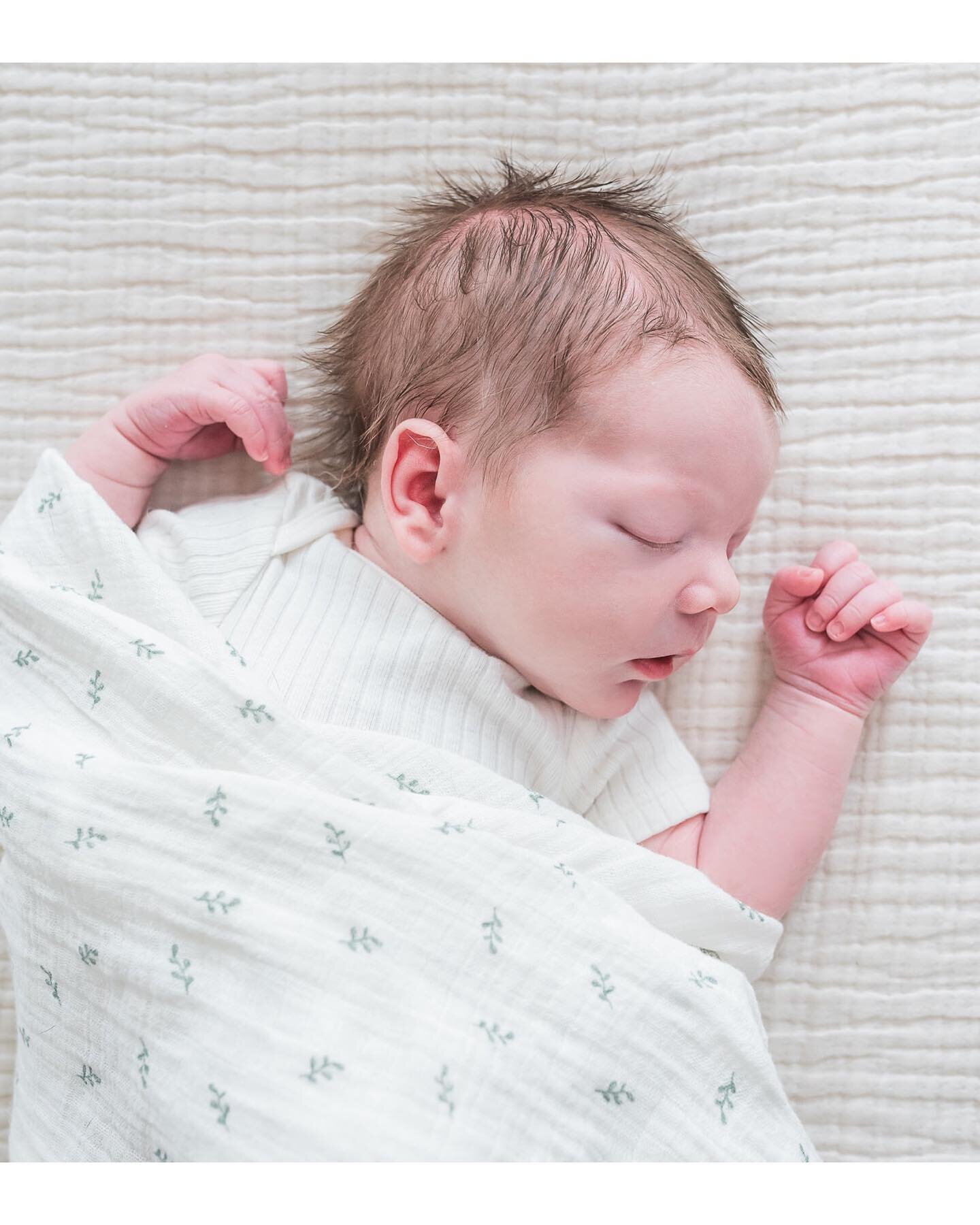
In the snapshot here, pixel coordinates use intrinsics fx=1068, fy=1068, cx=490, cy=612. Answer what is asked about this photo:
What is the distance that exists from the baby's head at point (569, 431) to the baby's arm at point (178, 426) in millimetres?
107

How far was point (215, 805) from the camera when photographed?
2.82 feet

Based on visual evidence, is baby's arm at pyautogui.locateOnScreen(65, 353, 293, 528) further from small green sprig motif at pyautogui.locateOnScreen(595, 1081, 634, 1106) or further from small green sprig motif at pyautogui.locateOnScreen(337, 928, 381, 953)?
small green sprig motif at pyautogui.locateOnScreen(595, 1081, 634, 1106)

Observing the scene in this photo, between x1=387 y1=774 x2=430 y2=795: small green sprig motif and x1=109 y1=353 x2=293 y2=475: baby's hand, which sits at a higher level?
x1=109 y1=353 x2=293 y2=475: baby's hand

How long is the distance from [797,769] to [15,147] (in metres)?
0.99

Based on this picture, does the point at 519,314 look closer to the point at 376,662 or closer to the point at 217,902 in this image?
the point at 376,662

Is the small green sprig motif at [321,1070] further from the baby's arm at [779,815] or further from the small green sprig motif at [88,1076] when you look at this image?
the baby's arm at [779,815]

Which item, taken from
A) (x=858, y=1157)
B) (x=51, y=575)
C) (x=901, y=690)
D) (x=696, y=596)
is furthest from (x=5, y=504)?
(x=858, y=1157)

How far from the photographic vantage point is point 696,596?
0.93 m

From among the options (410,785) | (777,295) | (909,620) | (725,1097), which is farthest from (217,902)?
(777,295)

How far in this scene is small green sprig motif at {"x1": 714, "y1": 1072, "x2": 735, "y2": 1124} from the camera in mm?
876

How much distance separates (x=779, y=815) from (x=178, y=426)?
689mm

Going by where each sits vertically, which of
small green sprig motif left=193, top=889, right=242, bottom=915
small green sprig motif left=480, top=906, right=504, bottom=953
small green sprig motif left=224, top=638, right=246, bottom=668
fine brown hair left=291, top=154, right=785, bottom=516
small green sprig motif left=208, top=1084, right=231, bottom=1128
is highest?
fine brown hair left=291, top=154, right=785, bottom=516

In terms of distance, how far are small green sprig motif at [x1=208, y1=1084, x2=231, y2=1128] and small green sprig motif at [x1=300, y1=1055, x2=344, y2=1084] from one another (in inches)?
2.5

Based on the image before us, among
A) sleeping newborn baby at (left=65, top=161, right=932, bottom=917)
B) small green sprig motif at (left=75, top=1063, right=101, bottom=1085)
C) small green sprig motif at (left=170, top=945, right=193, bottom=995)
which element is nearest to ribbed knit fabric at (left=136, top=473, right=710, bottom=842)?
sleeping newborn baby at (left=65, top=161, right=932, bottom=917)
